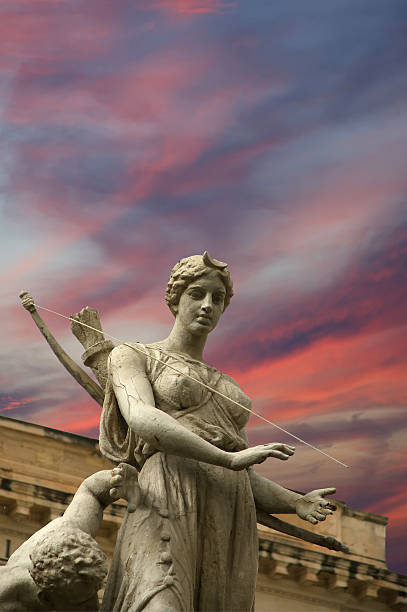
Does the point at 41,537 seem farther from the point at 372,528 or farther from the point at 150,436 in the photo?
the point at 372,528

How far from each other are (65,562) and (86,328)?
769cm

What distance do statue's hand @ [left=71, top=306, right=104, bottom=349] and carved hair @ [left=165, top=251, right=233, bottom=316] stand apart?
10.8 ft

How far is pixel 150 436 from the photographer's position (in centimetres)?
1359

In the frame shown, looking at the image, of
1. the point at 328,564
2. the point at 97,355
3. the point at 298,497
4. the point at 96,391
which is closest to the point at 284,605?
the point at 328,564

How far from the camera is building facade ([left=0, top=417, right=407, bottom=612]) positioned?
42.1m

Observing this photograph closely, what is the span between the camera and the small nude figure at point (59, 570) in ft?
41.9

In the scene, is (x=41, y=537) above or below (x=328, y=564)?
below

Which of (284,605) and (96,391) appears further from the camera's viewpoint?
(284,605)

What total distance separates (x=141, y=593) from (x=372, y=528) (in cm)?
3900

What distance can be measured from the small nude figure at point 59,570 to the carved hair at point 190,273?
182 cm

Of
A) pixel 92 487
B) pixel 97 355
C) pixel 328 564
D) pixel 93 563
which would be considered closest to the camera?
pixel 93 563

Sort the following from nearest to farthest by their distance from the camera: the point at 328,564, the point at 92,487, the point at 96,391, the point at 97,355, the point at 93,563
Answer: the point at 93,563 < the point at 92,487 < the point at 97,355 < the point at 96,391 < the point at 328,564

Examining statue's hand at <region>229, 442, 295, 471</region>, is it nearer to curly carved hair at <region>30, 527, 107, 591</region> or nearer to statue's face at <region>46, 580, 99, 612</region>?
curly carved hair at <region>30, 527, 107, 591</region>

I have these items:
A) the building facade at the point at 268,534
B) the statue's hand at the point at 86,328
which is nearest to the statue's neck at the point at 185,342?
the statue's hand at the point at 86,328
